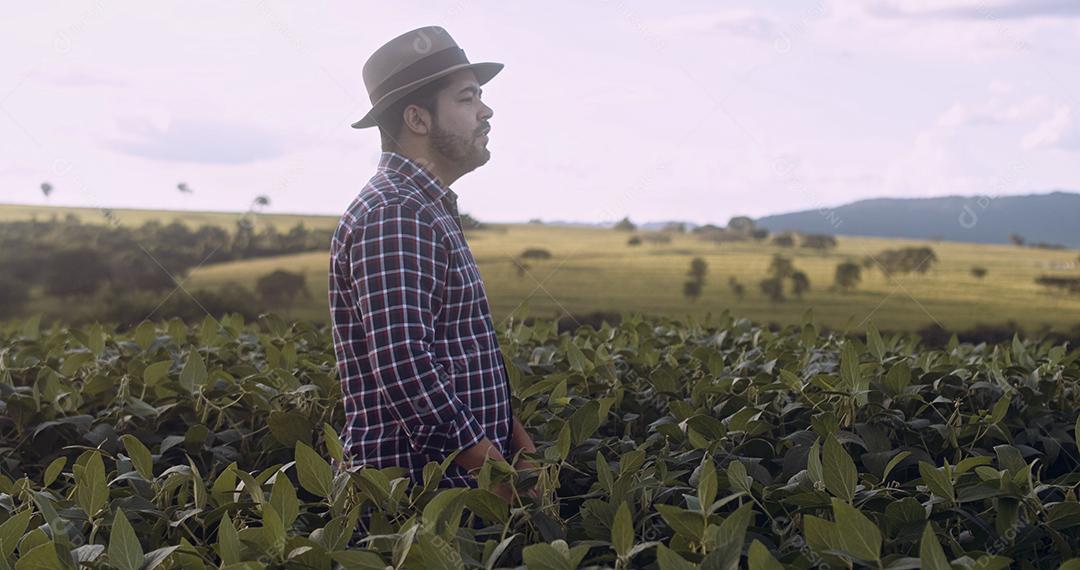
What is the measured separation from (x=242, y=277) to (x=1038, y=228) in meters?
8.55

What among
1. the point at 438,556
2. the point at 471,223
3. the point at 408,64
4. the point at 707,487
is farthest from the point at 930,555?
the point at 471,223

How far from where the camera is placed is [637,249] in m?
10.1

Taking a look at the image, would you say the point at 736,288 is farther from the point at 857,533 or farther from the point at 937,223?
the point at 857,533

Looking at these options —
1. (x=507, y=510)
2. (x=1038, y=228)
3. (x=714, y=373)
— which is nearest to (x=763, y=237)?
(x=1038, y=228)

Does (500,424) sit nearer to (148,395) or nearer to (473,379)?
(473,379)

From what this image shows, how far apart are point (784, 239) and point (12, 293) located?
7.67 metres

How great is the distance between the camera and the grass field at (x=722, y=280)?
31.2 feet

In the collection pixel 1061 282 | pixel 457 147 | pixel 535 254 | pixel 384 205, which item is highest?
pixel 457 147

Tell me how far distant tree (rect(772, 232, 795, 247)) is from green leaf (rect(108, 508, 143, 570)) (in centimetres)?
901

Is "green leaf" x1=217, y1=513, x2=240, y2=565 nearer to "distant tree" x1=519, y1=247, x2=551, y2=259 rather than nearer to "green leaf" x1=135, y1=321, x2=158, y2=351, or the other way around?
"green leaf" x1=135, y1=321, x2=158, y2=351

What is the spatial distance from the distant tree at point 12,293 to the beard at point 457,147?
9208 mm

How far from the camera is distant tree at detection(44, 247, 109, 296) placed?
10.2 metres

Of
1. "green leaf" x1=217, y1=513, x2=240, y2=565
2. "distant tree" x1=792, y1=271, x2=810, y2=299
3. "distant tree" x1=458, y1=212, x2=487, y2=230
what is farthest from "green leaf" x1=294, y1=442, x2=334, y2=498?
"distant tree" x1=792, y1=271, x2=810, y2=299

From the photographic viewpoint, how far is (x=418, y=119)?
2494 millimetres
